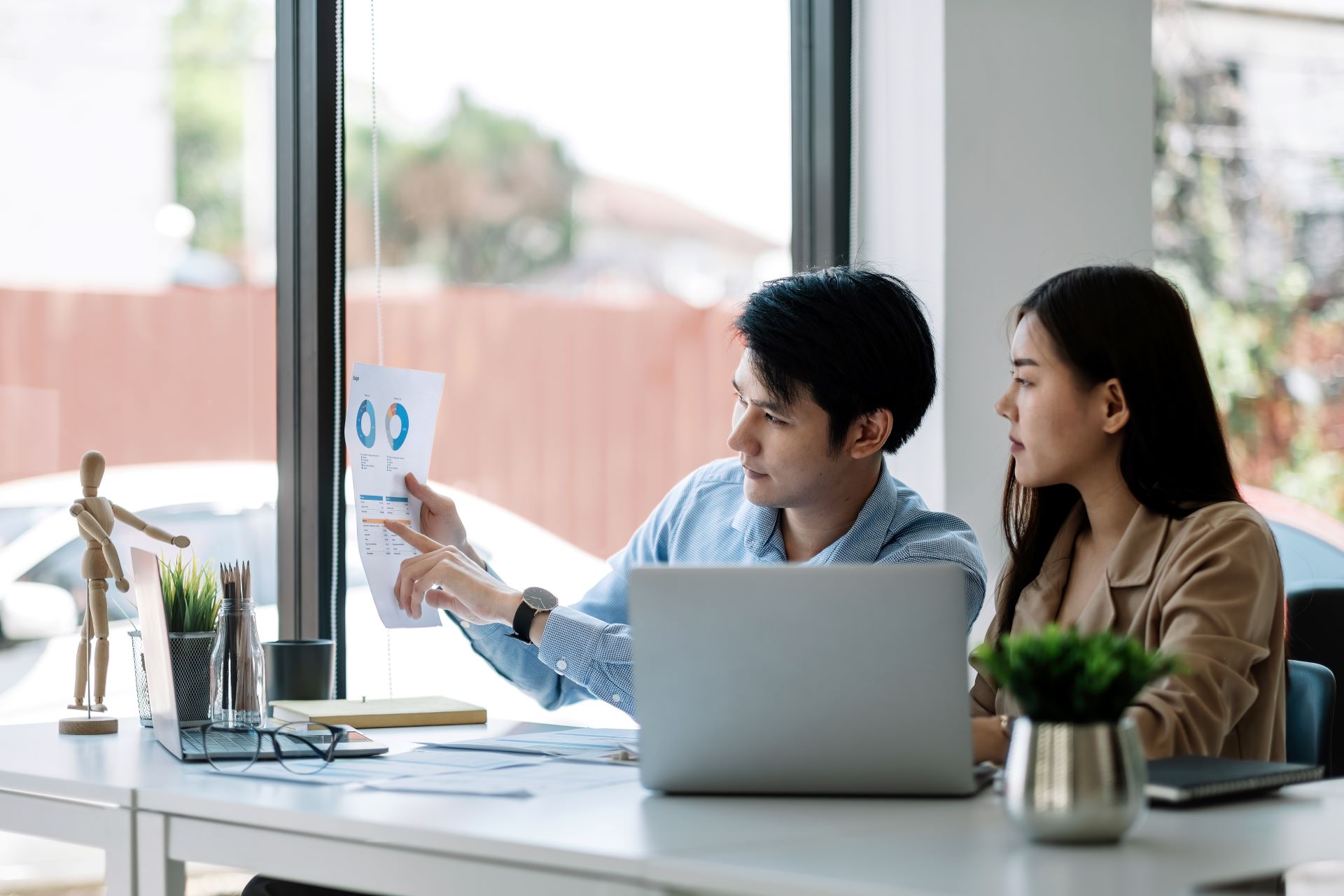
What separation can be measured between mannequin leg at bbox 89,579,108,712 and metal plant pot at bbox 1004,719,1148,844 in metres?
1.29

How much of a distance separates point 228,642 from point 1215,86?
3.30 metres

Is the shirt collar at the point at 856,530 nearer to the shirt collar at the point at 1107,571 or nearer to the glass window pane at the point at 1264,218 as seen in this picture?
the shirt collar at the point at 1107,571

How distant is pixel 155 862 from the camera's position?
1341 mm

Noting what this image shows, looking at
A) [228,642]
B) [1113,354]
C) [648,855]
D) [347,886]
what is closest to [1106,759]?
[648,855]

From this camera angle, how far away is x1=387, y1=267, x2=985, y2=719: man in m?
1.88

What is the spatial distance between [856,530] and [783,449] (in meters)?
0.15

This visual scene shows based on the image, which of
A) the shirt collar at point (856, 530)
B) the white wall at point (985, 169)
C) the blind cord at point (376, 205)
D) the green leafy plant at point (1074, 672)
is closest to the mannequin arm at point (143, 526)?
the blind cord at point (376, 205)

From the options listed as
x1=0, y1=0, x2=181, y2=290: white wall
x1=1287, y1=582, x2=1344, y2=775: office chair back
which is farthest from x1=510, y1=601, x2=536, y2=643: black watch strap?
x1=1287, y1=582, x2=1344, y2=775: office chair back

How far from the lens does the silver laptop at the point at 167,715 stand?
60.3 inches

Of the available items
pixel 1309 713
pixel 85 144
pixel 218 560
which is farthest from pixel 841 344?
pixel 85 144

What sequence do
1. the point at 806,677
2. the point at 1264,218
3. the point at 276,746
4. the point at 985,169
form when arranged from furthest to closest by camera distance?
the point at 1264,218 < the point at 985,169 < the point at 276,746 < the point at 806,677

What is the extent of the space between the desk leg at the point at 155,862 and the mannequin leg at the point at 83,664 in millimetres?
596

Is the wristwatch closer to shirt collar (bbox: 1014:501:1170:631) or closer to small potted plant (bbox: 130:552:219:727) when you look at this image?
small potted plant (bbox: 130:552:219:727)

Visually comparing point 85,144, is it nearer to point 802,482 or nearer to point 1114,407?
point 802,482
